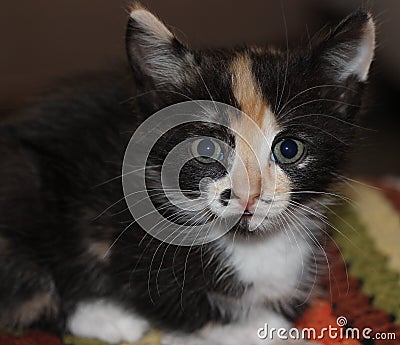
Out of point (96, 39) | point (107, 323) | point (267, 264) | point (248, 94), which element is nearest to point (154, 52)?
point (248, 94)

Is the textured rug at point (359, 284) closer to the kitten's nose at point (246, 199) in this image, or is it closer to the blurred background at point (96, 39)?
the kitten's nose at point (246, 199)

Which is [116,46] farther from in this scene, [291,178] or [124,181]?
[291,178]

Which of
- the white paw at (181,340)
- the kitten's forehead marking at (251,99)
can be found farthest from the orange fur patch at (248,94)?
the white paw at (181,340)

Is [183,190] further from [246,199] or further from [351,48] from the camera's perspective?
[351,48]

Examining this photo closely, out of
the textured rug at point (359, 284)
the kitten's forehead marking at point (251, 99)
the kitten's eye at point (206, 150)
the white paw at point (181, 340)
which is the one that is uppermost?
the kitten's forehead marking at point (251, 99)

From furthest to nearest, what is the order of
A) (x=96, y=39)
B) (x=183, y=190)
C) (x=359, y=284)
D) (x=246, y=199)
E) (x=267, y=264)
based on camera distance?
(x=96, y=39) < (x=359, y=284) < (x=267, y=264) < (x=183, y=190) < (x=246, y=199)

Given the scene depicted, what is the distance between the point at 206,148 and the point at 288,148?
17cm

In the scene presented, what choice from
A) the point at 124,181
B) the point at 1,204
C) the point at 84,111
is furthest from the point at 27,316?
the point at 84,111

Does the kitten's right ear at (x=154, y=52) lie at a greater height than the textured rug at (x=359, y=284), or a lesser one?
greater

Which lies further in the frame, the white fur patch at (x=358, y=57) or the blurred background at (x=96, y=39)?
the blurred background at (x=96, y=39)

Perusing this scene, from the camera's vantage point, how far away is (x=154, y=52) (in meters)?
1.60

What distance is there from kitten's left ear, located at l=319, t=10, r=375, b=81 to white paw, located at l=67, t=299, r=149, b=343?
0.75 metres

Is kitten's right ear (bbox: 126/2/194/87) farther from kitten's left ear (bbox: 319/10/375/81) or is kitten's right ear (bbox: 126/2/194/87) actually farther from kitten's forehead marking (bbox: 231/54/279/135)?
kitten's left ear (bbox: 319/10/375/81)

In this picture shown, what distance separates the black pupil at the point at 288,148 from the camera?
5.03 ft
